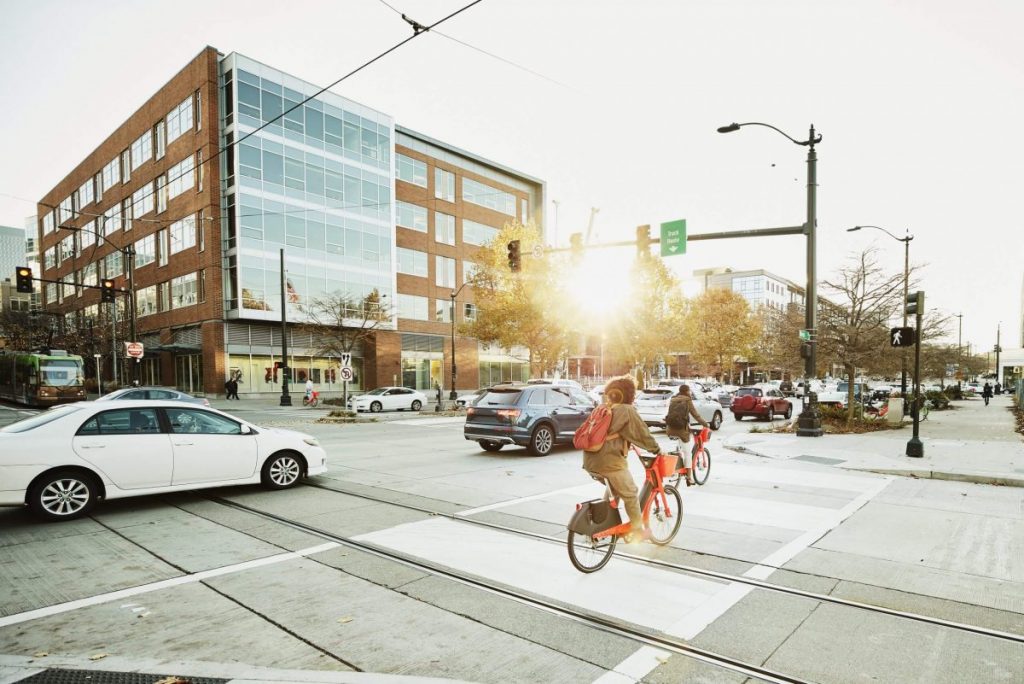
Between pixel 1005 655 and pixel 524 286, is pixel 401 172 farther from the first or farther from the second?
pixel 1005 655

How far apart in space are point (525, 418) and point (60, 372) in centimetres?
2829

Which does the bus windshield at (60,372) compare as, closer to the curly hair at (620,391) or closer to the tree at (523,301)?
the tree at (523,301)

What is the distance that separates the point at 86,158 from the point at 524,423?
60.5 metres

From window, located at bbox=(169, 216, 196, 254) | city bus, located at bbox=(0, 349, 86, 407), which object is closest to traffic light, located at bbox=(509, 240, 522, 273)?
city bus, located at bbox=(0, 349, 86, 407)

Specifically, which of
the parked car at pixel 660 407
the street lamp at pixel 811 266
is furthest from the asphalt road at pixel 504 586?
the parked car at pixel 660 407

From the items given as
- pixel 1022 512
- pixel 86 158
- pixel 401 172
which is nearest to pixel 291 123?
pixel 401 172

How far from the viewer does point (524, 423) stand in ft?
42.5

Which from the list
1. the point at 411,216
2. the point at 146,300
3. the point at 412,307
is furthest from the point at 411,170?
the point at 146,300

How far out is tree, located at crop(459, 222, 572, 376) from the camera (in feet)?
110

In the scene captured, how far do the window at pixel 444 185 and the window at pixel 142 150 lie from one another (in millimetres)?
21142

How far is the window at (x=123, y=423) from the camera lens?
7434 mm

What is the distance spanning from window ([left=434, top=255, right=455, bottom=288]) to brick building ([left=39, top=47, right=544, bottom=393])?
5.1 inches

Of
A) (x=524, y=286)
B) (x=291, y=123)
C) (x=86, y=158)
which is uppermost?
(x=86, y=158)

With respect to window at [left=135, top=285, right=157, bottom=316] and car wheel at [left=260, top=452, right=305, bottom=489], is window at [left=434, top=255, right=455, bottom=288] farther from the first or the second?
car wheel at [left=260, top=452, right=305, bottom=489]
